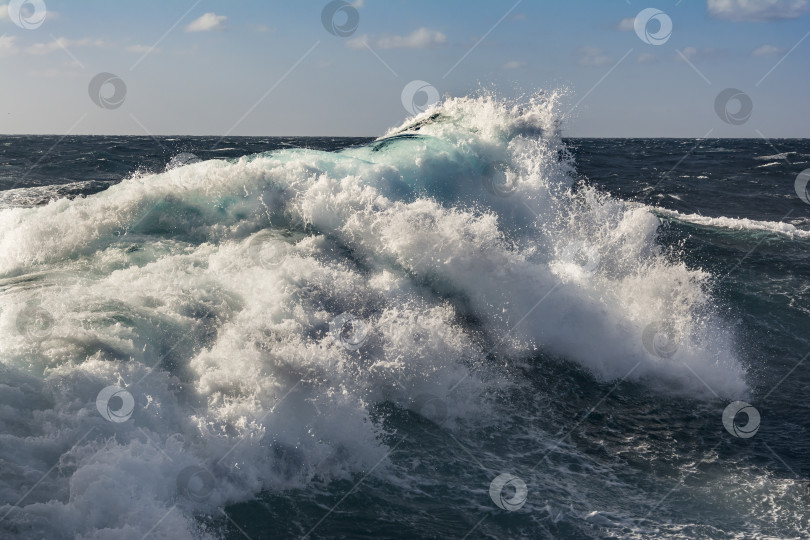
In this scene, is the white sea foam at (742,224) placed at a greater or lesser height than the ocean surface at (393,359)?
greater

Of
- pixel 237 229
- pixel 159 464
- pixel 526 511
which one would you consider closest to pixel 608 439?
pixel 526 511

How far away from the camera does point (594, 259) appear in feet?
36.1

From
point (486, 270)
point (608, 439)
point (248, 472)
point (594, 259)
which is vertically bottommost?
point (248, 472)

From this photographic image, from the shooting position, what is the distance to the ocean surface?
5262 mm

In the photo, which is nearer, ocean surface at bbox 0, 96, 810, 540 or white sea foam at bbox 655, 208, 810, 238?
ocean surface at bbox 0, 96, 810, 540

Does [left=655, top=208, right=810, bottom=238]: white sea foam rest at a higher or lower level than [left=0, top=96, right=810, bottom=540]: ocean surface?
higher

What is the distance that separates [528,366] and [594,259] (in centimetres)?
320

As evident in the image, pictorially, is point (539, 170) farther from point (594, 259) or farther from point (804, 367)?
point (804, 367)

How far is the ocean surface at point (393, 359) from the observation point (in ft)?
17.3

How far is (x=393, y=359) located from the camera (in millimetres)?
7512

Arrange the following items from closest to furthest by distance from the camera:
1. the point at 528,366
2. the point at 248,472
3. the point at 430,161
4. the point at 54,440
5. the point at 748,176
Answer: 1. the point at 54,440
2. the point at 248,472
3. the point at 528,366
4. the point at 430,161
5. the point at 748,176

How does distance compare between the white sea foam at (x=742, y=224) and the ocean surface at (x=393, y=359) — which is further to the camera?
the white sea foam at (x=742, y=224)

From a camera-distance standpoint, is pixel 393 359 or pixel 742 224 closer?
pixel 393 359

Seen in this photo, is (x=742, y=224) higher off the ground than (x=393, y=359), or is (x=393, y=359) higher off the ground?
(x=742, y=224)
